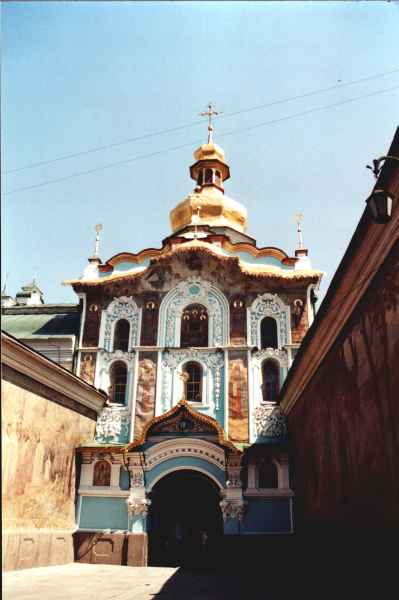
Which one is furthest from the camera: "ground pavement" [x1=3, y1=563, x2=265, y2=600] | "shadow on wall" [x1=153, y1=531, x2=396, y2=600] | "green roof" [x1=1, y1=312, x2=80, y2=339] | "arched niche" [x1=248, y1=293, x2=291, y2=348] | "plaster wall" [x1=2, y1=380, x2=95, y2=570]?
"green roof" [x1=1, y1=312, x2=80, y2=339]

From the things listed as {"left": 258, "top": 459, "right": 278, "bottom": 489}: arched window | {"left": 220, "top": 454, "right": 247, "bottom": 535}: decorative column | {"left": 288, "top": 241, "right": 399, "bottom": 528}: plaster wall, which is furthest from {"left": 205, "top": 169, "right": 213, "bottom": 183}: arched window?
Result: {"left": 288, "top": 241, "right": 399, "bottom": 528}: plaster wall

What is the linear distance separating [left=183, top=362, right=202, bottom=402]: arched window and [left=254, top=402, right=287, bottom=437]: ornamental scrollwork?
6.47ft

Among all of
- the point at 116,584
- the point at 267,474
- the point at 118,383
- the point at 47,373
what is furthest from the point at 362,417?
the point at 118,383

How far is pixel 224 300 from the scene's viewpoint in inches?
722

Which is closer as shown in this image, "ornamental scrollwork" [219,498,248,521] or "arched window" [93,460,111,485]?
"ornamental scrollwork" [219,498,248,521]

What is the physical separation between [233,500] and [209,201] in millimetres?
14549

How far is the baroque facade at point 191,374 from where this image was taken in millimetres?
15273

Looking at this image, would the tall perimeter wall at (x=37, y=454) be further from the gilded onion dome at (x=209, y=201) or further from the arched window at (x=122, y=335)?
the gilded onion dome at (x=209, y=201)

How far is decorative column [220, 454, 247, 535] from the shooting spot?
14.7 metres

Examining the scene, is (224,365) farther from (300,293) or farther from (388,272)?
(388,272)

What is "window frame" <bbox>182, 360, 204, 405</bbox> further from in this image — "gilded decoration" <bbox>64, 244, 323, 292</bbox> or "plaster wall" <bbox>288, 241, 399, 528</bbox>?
"plaster wall" <bbox>288, 241, 399, 528</bbox>

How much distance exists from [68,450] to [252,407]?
5648 mm

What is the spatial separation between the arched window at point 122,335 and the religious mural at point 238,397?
3.71 m

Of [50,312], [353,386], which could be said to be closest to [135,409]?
[50,312]
